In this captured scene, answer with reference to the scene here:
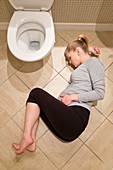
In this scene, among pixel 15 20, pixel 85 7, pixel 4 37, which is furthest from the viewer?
pixel 4 37


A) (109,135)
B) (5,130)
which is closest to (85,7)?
(109,135)

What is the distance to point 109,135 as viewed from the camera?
5.88 ft

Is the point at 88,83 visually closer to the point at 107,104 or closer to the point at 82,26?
the point at 107,104

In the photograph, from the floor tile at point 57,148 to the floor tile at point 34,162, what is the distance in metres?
0.03

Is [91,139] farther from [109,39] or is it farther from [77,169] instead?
[109,39]

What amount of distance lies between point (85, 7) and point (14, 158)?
1.15 metres

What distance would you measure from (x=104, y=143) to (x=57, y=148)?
1.08ft

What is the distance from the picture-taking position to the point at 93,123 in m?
1.82

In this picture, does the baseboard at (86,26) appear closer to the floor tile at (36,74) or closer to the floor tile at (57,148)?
the floor tile at (36,74)

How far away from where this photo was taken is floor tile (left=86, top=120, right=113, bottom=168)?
1748mm

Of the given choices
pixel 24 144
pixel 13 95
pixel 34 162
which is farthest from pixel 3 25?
pixel 34 162

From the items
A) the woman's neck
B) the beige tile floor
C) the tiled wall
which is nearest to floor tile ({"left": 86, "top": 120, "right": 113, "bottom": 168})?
the beige tile floor

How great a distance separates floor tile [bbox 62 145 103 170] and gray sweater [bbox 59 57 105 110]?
348mm

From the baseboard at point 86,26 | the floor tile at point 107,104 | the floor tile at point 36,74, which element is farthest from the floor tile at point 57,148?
the baseboard at point 86,26
